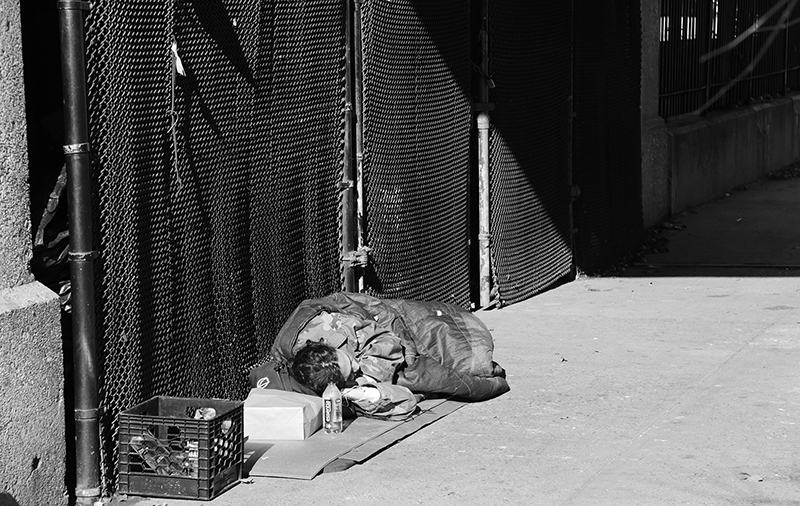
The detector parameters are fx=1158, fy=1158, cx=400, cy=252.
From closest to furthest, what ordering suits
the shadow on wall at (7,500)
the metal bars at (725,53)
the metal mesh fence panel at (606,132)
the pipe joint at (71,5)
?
1. the shadow on wall at (7,500)
2. the pipe joint at (71,5)
3. the metal mesh fence panel at (606,132)
4. the metal bars at (725,53)

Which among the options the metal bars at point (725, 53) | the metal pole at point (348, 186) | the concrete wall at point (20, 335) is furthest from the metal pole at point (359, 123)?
the metal bars at point (725, 53)

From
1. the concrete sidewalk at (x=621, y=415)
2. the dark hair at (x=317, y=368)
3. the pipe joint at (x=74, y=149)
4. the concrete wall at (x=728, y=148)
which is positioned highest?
the pipe joint at (x=74, y=149)

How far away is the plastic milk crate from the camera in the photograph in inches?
192

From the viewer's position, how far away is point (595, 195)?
10562mm

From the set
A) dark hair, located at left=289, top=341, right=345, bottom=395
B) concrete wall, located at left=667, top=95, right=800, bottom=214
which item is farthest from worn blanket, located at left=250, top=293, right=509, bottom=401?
concrete wall, located at left=667, top=95, right=800, bottom=214

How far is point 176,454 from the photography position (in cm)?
497

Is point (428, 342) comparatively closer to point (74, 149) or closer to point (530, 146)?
point (74, 149)

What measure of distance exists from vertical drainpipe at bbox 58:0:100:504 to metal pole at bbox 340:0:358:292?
8.04 ft

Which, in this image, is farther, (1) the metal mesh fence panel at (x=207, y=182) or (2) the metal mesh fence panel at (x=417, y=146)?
(2) the metal mesh fence panel at (x=417, y=146)

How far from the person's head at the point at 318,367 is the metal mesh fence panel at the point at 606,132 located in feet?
15.7

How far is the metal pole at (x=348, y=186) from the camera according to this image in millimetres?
7066

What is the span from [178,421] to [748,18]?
48.6ft

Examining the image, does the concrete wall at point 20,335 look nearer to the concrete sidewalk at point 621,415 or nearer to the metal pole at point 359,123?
the concrete sidewalk at point 621,415

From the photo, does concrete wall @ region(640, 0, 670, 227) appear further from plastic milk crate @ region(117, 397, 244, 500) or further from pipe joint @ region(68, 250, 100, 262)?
pipe joint @ region(68, 250, 100, 262)
